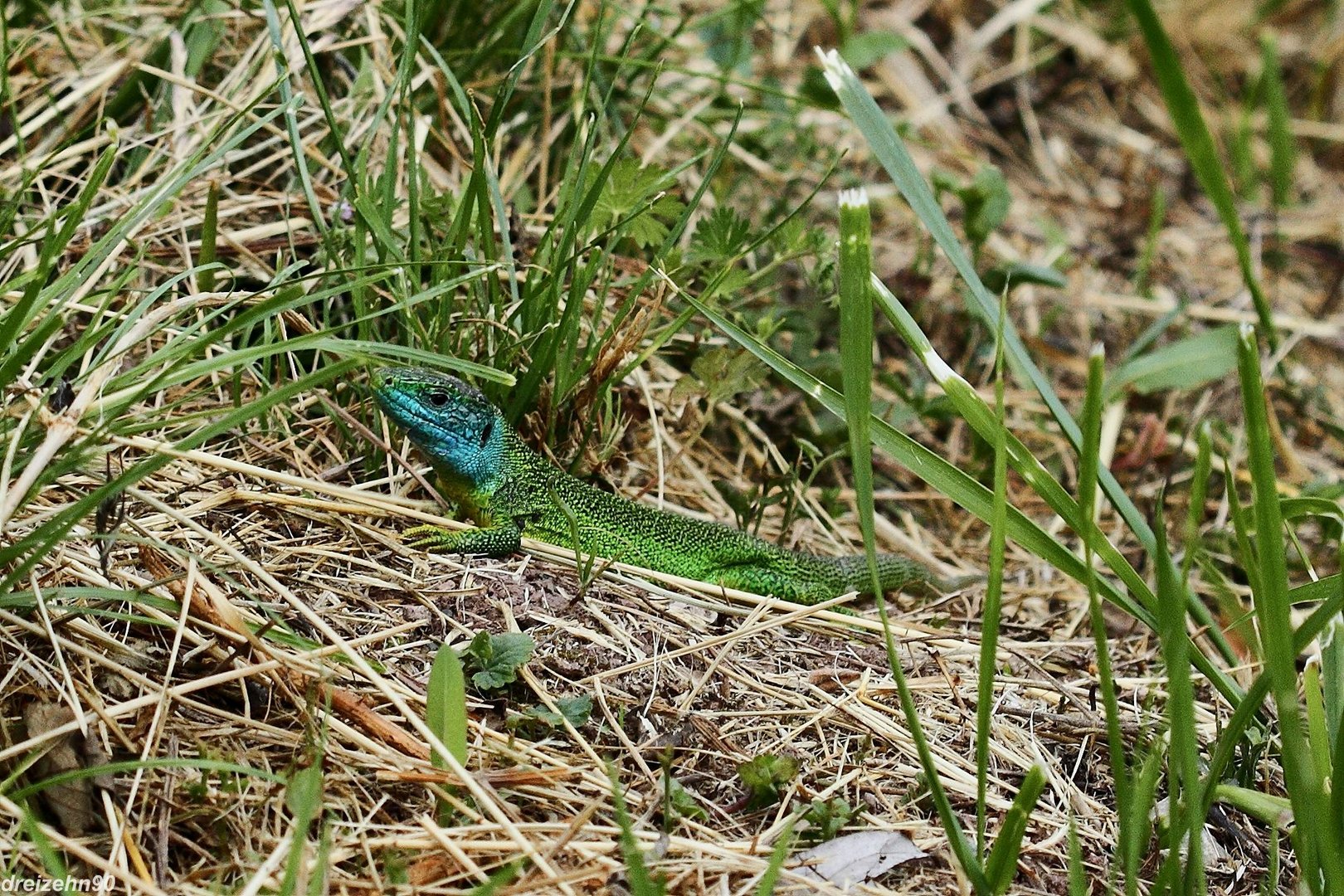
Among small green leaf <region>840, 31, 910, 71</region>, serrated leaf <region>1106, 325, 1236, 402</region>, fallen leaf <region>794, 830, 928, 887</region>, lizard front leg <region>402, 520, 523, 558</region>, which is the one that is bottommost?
fallen leaf <region>794, 830, 928, 887</region>

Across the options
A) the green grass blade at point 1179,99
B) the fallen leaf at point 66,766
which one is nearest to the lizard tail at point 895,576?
the green grass blade at point 1179,99

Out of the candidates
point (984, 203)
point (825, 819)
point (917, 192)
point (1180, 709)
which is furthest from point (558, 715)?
point (984, 203)

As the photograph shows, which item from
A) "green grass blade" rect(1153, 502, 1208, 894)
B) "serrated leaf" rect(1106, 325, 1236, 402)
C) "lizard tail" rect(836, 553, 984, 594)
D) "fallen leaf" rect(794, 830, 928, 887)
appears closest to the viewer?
"green grass blade" rect(1153, 502, 1208, 894)

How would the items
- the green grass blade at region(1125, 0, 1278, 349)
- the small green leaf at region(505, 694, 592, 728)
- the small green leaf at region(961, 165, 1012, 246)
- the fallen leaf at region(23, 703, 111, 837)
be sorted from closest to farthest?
the green grass blade at region(1125, 0, 1278, 349) → the fallen leaf at region(23, 703, 111, 837) → the small green leaf at region(505, 694, 592, 728) → the small green leaf at region(961, 165, 1012, 246)

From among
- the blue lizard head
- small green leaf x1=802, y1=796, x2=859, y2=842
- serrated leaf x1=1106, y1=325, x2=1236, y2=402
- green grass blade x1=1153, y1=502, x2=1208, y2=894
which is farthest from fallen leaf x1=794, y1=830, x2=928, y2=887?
serrated leaf x1=1106, y1=325, x2=1236, y2=402

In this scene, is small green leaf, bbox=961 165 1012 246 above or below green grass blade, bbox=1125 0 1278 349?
below

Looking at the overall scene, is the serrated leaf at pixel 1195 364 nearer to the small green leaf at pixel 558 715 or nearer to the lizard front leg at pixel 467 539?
the lizard front leg at pixel 467 539

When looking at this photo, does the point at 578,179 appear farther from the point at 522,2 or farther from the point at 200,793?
the point at 200,793

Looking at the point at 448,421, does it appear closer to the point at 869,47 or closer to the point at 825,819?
the point at 825,819

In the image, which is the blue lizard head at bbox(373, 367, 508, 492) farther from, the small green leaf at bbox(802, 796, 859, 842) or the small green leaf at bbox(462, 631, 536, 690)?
the small green leaf at bbox(802, 796, 859, 842)
